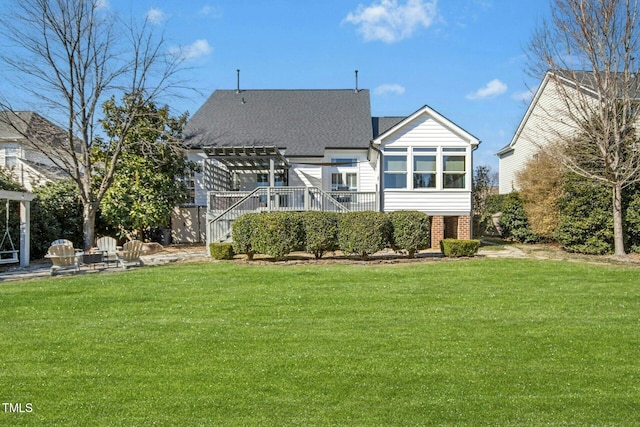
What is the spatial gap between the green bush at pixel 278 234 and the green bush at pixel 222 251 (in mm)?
1261

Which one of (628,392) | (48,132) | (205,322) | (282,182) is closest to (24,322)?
(205,322)

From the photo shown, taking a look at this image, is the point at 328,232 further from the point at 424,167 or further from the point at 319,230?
the point at 424,167

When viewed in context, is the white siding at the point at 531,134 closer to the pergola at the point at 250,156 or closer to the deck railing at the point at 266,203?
the deck railing at the point at 266,203

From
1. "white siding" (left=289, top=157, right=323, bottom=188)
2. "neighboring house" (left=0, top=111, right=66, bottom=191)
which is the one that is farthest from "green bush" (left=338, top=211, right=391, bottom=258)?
"neighboring house" (left=0, top=111, right=66, bottom=191)

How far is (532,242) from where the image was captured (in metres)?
20.4

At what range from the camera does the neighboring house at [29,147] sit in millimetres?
17531

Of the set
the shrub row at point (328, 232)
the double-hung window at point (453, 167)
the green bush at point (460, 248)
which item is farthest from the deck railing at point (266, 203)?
the green bush at point (460, 248)

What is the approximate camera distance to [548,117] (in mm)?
23969

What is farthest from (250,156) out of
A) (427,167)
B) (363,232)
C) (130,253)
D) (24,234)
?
(24,234)

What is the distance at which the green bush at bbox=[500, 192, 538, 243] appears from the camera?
66.9ft

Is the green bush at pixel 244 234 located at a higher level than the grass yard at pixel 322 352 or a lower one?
higher

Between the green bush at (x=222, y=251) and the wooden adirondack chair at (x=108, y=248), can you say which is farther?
the green bush at (x=222, y=251)

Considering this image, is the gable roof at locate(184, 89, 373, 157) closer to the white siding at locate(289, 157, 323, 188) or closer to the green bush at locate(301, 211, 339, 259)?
the white siding at locate(289, 157, 323, 188)

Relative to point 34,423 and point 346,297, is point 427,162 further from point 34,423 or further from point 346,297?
point 34,423
